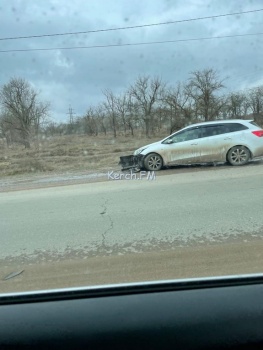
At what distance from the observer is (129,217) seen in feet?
22.2

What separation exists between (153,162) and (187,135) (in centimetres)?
154

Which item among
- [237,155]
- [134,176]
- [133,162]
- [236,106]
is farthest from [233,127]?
[236,106]

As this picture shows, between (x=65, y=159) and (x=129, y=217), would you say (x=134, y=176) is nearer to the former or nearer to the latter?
(x=129, y=217)

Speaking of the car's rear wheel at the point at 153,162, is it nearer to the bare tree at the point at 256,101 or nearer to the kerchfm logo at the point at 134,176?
the kerchfm logo at the point at 134,176

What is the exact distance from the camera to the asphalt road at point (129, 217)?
17.2 ft

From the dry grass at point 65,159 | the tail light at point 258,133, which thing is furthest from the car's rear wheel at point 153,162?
the tail light at point 258,133

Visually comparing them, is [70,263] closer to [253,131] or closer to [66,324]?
[66,324]

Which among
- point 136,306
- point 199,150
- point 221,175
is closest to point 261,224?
point 136,306

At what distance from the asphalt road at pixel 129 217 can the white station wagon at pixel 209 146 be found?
8.13 ft

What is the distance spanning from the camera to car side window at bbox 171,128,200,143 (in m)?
13.5

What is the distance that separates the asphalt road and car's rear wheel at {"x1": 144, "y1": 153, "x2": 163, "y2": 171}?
264cm

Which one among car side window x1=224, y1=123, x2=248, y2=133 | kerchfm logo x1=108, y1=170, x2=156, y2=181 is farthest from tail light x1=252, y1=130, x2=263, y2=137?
kerchfm logo x1=108, y1=170, x2=156, y2=181

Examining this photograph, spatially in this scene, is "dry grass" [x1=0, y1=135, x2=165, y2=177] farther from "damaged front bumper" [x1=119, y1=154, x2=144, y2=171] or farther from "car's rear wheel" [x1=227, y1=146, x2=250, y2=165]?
"car's rear wheel" [x1=227, y1=146, x2=250, y2=165]

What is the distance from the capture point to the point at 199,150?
13.4m
